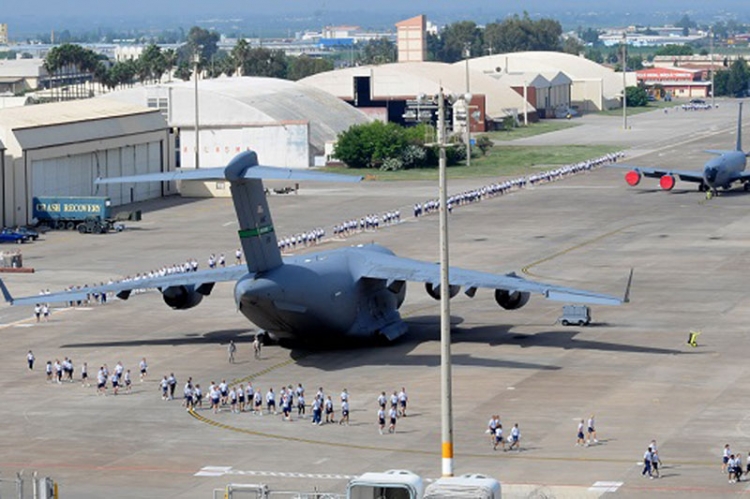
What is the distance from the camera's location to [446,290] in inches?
1818

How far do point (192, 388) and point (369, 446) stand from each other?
33.4 ft

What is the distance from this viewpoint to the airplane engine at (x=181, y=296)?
81188 mm

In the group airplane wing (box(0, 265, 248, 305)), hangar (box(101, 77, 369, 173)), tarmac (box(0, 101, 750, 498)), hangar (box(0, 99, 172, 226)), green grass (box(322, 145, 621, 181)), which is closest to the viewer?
tarmac (box(0, 101, 750, 498))

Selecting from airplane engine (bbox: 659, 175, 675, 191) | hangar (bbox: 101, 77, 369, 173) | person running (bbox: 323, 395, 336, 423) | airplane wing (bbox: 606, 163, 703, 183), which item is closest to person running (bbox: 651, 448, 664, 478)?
person running (bbox: 323, 395, 336, 423)

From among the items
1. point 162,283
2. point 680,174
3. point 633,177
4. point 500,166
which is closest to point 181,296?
point 162,283

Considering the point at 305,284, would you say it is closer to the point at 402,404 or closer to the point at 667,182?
the point at 402,404

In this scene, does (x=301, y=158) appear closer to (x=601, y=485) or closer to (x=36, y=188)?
(x=36, y=188)

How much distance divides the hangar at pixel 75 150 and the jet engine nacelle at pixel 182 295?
171ft

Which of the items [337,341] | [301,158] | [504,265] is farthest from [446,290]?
[301,158]

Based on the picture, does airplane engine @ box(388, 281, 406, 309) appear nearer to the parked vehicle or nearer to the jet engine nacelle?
the jet engine nacelle

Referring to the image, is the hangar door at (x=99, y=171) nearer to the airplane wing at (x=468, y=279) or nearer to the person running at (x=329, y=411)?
the airplane wing at (x=468, y=279)

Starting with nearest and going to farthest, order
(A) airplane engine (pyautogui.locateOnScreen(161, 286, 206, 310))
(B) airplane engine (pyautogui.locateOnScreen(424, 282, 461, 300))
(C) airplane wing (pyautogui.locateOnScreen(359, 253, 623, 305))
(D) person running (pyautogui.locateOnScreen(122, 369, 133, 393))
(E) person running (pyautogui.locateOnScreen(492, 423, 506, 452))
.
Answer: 1. (E) person running (pyautogui.locateOnScreen(492, 423, 506, 452))
2. (D) person running (pyautogui.locateOnScreen(122, 369, 133, 393))
3. (C) airplane wing (pyautogui.locateOnScreen(359, 253, 623, 305))
4. (B) airplane engine (pyautogui.locateOnScreen(424, 282, 461, 300))
5. (A) airplane engine (pyautogui.locateOnScreen(161, 286, 206, 310))

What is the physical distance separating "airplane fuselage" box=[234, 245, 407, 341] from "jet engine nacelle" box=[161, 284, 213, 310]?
5.75m

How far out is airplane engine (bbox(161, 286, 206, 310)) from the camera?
81188mm
